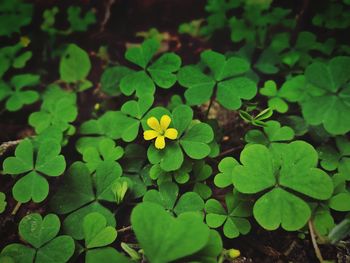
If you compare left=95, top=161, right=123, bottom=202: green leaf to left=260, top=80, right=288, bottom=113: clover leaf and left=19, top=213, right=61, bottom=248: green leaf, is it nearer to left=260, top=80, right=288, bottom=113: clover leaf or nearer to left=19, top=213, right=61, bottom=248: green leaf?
left=19, top=213, right=61, bottom=248: green leaf

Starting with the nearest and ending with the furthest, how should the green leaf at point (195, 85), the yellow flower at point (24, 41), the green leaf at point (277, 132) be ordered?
1. the green leaf at point (277, 132)
2. the green leaf at point (195, 85)
3. the yellow flower at point (24, 41)

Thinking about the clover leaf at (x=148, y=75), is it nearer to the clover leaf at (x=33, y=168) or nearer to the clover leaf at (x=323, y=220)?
the clover leaf at (x=33, y=168)

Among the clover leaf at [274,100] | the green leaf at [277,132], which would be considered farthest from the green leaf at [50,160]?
the clover leaf at [274,100]

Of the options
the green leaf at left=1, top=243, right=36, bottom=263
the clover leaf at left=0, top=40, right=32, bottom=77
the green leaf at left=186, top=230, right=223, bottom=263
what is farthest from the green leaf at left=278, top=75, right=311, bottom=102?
the clover leaf at left=0, top=40, right=32, bottom=77

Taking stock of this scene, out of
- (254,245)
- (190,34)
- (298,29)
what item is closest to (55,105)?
(190,34)

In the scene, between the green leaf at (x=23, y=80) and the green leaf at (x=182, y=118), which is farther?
the green leaf at (x=23, y=80)

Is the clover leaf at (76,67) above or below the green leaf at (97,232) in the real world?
above

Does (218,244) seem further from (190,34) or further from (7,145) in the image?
(190,34)

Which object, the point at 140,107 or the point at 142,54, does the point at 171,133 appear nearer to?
the point at 140,107
